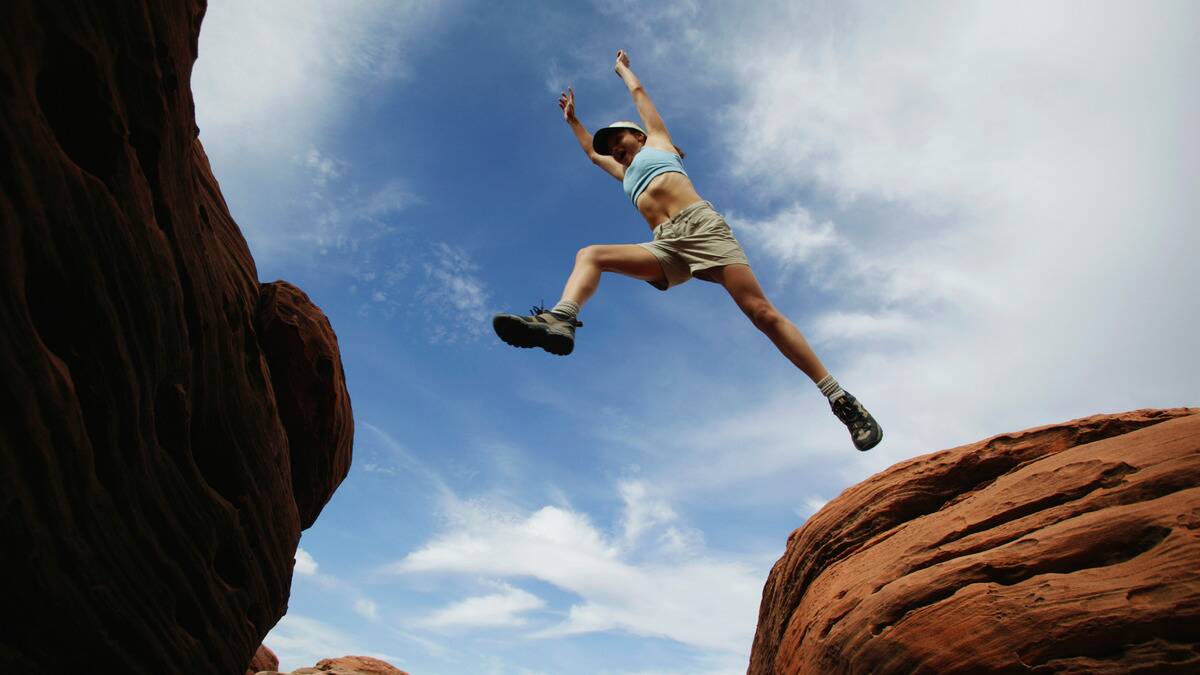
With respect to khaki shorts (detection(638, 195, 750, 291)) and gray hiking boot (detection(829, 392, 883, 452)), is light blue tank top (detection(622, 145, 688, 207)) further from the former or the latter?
gray hiking boot (detection(829, 392, 883, 452))

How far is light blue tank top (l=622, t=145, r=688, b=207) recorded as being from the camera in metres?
6.66

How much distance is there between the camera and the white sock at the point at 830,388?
6.06 metres

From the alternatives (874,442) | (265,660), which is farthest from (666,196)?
(265,660)

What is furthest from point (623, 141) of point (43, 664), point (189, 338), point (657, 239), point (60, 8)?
point (43, 664)

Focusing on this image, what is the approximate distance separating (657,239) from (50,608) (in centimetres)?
485

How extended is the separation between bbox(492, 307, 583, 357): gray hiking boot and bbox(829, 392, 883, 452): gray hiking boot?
2367 millimetres

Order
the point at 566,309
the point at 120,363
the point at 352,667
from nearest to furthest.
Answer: the point at 120,363 → the point at 566,309 → the point at 352,667

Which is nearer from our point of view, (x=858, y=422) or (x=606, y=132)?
(x=858, y=422)

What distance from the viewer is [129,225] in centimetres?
396

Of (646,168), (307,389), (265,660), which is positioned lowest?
(265,660)

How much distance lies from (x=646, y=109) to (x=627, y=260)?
2020 millimetres

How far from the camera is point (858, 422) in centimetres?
598

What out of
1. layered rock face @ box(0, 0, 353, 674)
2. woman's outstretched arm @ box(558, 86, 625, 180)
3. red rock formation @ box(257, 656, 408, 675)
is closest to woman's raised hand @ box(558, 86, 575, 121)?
woman's outstretched arm @ box(558, 86, 625, 180)

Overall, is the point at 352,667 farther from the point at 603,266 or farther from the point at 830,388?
the point at 830,388
